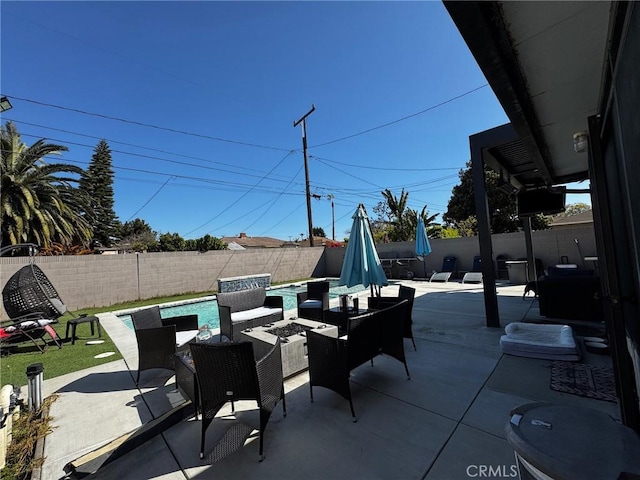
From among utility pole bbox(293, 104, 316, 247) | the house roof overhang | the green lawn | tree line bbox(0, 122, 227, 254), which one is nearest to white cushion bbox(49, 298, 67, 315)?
the green lawn

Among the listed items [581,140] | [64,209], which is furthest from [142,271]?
[581,140]

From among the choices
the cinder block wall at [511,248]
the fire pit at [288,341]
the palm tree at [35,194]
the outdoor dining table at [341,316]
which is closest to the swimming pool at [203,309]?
the outdoor dining table at [341,316]

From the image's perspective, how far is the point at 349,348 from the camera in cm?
284

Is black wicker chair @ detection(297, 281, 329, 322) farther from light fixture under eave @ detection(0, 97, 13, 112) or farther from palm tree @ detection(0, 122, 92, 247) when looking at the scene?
palm tree @ detection(0, 122, 92, 247)

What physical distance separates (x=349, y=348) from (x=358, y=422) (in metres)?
0.65

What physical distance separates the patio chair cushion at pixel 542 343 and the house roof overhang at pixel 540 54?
108 inches

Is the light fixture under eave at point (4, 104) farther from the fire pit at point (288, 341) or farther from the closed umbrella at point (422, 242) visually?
the closed umbrella at point (422, 242)

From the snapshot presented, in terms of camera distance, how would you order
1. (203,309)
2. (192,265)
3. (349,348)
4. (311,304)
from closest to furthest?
1. (349,348)
2. (311,304)
3. (203,309)
4. (192,265)

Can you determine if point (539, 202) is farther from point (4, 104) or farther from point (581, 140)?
point (4, 104)

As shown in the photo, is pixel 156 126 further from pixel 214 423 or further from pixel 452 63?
pixel 214 423

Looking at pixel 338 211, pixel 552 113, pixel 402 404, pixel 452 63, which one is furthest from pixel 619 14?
pixel 338 211

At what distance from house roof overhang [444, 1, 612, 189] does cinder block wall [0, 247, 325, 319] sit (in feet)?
42.0

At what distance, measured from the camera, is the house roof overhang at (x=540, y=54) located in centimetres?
150
